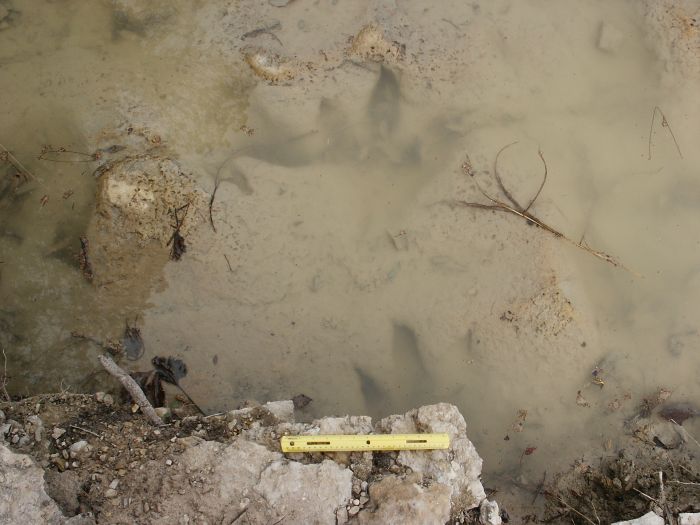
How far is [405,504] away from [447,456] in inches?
14.0

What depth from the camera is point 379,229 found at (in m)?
3.83

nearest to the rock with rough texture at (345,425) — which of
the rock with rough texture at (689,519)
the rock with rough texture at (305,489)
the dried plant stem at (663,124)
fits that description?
the rock with rough texture at (305,489)

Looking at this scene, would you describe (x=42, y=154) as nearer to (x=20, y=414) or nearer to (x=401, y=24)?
(x=20, y=414)

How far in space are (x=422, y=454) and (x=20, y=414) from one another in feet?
6.57

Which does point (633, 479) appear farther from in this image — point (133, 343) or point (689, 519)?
point (133, 343)

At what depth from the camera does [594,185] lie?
3906mm

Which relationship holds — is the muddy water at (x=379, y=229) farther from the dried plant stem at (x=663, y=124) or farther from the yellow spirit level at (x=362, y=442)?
the yellow spirit level at (x=362, y=442)

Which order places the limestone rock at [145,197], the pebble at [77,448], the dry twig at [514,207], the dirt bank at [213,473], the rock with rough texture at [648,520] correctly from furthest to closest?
the dry twig at [514,207] < the limestone rock at [145,197] < the rock with rough texture at [648,520] < the pebble at [77,448] < the dirt bank at [213,473]

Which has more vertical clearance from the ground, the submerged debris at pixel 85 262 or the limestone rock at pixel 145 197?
the limestone rock at pixel 145 197

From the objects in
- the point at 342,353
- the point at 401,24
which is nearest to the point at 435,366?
the point at 342,353

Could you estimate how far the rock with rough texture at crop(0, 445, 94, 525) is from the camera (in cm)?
255

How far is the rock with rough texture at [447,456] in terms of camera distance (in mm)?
2895

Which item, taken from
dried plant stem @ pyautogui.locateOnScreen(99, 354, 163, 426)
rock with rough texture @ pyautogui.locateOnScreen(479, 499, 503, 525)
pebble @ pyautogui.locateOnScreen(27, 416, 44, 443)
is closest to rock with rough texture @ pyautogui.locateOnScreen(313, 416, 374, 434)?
rock with rough texture @ pyautogui.locateOnScreen(479, 499, 503, 525)

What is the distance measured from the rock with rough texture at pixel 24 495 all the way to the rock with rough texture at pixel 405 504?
1279 millimetres
